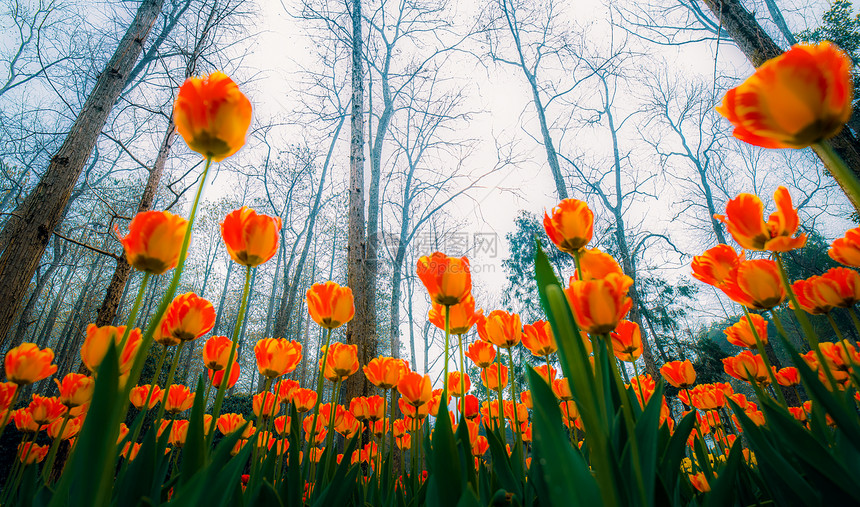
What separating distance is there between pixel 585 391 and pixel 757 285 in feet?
3.39

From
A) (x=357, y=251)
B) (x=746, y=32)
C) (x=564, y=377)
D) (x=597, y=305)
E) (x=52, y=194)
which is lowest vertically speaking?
(x=564, y=377)

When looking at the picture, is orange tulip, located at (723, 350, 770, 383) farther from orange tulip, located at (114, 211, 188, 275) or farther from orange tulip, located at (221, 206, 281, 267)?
orange tulip, located at (114, 211, 188, 275)

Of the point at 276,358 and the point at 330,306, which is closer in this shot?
the point at 330,306

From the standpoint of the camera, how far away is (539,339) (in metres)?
1.50

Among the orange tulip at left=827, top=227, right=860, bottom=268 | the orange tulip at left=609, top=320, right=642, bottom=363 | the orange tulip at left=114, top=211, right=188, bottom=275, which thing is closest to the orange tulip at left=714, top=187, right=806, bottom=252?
the orange tulip at left=827, top=227, right=860, bottom=268

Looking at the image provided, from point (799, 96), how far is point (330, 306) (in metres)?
1.19

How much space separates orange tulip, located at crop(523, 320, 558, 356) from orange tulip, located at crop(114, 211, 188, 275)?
125 cm

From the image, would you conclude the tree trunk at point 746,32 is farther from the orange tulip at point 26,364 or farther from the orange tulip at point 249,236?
the orange tulip at point 26,364

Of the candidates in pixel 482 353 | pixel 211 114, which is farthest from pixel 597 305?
pixel 482 353

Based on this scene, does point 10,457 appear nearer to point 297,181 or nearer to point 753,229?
point 753,229

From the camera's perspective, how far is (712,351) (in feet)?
34.3

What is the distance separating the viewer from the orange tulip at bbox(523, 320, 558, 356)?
57.7 inches

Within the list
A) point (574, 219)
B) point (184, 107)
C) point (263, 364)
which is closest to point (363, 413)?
point (263, 364)

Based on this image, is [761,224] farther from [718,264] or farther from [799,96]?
→ [799,96]
